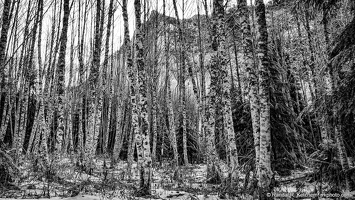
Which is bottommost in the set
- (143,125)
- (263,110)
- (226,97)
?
(143,125)

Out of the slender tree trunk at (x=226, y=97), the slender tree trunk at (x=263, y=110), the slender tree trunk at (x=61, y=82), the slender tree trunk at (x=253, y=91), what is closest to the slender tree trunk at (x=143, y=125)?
the slender tree trunk at (x=226, y=97)

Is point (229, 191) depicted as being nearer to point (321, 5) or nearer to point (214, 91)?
point (214, 91)

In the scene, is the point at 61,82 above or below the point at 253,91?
above

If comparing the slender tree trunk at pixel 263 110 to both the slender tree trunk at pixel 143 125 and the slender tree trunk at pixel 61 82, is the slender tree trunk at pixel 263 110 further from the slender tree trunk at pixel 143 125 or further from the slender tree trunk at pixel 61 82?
the slender tree trunk at pixel 61 82

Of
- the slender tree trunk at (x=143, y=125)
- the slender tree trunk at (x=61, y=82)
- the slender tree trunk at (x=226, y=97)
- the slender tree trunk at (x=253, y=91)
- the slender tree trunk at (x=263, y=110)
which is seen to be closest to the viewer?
the slender tree trunk at (x=263, y=110)

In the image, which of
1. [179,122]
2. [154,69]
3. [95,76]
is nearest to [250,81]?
[95,76]

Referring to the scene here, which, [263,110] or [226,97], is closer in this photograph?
[263,110]

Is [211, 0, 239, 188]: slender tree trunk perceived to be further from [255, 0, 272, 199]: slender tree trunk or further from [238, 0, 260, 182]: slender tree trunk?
[255, 0, 272, 199]: slender tree trunk

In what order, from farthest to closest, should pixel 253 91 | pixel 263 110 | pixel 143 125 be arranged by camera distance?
pixel 143 125, pixel 253 91, pixel 263 110

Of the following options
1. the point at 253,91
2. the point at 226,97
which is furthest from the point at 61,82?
the point at 253,91

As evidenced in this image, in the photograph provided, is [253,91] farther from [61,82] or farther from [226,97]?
[61,82]

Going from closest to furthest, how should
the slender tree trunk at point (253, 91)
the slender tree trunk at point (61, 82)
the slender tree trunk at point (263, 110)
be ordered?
the slender tree trunk at point (263, 110), the slender tree trunk at point (253, 91), the slender tree trunk at point (61, 82)

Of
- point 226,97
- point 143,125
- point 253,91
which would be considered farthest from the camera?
point 226,97

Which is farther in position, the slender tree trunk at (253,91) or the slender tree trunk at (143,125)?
the slender tree trunk at (143,125)
